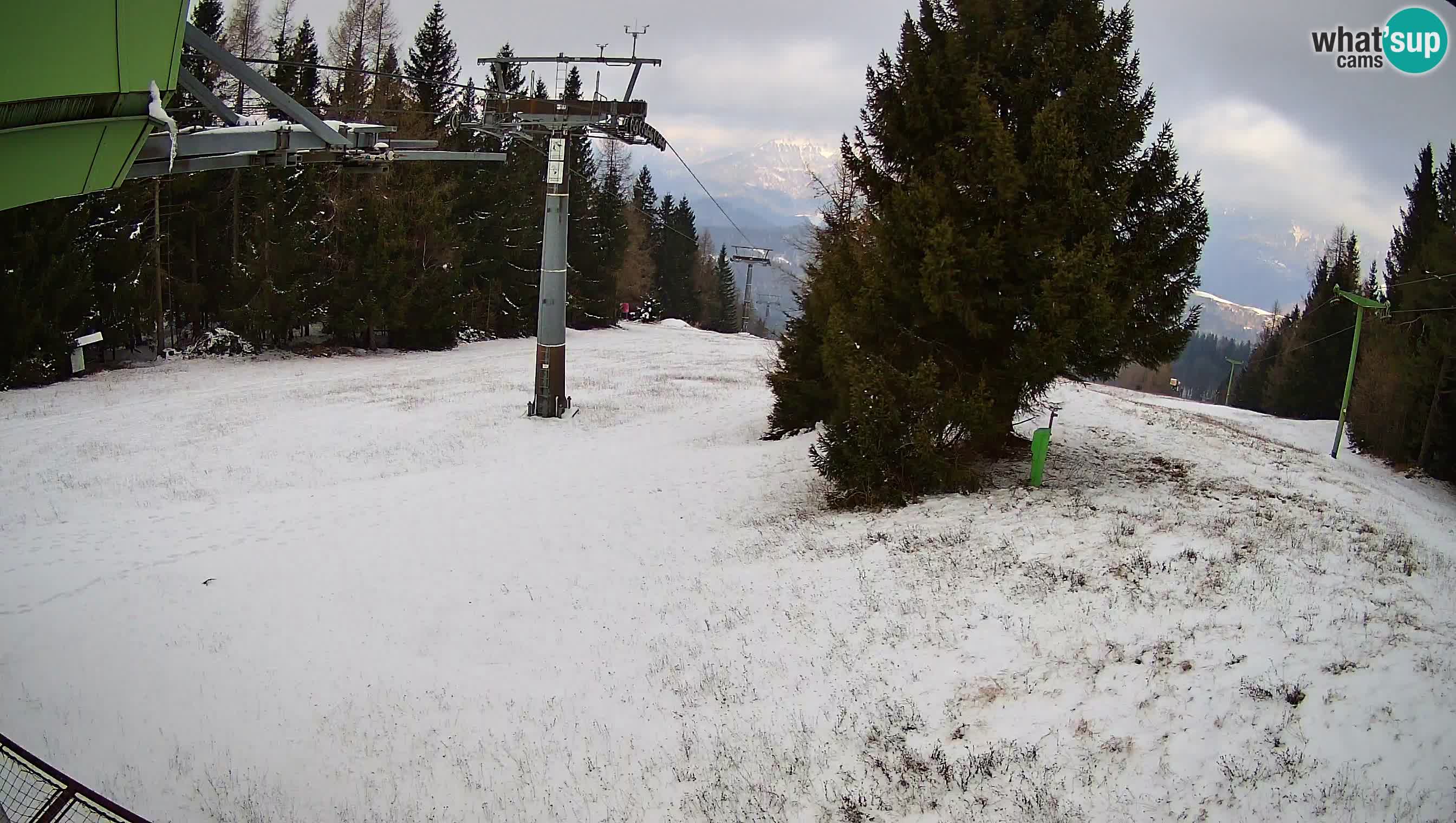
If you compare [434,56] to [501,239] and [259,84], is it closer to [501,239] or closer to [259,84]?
[501,239]

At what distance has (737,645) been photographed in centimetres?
852

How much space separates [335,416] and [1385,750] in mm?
22103

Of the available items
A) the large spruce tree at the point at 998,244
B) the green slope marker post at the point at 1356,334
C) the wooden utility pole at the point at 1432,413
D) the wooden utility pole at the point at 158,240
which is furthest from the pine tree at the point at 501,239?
the wooden utility pole at the point at 1432,413

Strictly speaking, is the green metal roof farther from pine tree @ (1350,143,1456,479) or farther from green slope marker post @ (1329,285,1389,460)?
pine tree @ (1350,143,1456,479)

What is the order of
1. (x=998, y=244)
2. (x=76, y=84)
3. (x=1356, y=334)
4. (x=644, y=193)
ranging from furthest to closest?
(x=644, y=193), (x=1356, y=334), (x=998, y=244), (x=76, y=84)

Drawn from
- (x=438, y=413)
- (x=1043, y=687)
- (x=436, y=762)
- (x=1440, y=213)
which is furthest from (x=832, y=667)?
(x=1440, y=213)

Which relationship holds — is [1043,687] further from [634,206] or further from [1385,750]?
[634,206]

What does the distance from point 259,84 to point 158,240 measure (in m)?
26.9

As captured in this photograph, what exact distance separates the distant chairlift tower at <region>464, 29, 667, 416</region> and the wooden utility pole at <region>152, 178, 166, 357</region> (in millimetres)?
15056

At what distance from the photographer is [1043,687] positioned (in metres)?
6.70

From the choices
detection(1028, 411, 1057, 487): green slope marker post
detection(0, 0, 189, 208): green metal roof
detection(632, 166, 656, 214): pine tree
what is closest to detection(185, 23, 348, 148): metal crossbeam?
detection(0, 0, 189, 208): green metal roof

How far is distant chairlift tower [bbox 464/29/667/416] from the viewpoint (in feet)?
69.3

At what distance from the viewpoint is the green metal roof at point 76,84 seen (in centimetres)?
393

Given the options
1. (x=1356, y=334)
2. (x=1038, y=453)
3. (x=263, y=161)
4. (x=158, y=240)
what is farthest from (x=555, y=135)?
(x=1356, y=334)
